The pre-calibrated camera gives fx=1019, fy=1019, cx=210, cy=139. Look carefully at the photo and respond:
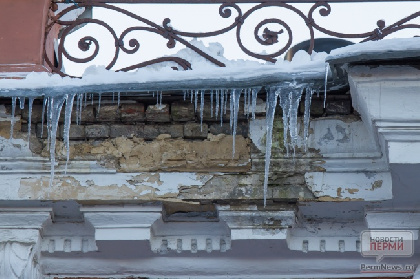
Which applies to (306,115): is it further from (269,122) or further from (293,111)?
(269,122)

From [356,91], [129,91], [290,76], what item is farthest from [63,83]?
[356,91]

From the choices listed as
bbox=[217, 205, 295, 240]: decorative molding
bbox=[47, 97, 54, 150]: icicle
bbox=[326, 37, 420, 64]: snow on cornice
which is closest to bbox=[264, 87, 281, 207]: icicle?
bbox=[217, 205, 295, 240]: decorative molding

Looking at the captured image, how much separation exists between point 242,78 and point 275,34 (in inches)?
24.2

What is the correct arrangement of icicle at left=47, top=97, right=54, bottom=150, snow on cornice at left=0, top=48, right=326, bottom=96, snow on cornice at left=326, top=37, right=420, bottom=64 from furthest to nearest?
icicle at left=47, top=97, right=54, bottom=150 → snow on cornice at left=0, top=48, right=326, bottom=96 → snow on cornice at left=326, top=37, right=420, bottom=64

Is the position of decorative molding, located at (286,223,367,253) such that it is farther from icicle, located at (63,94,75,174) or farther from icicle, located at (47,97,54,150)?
icicle, located at (47,97,54,150)

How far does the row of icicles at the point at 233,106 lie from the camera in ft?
A: 17.7

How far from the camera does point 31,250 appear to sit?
5.69m

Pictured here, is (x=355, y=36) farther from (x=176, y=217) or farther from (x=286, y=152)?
(x=176, y=217)

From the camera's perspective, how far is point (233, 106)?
5.52 metres
